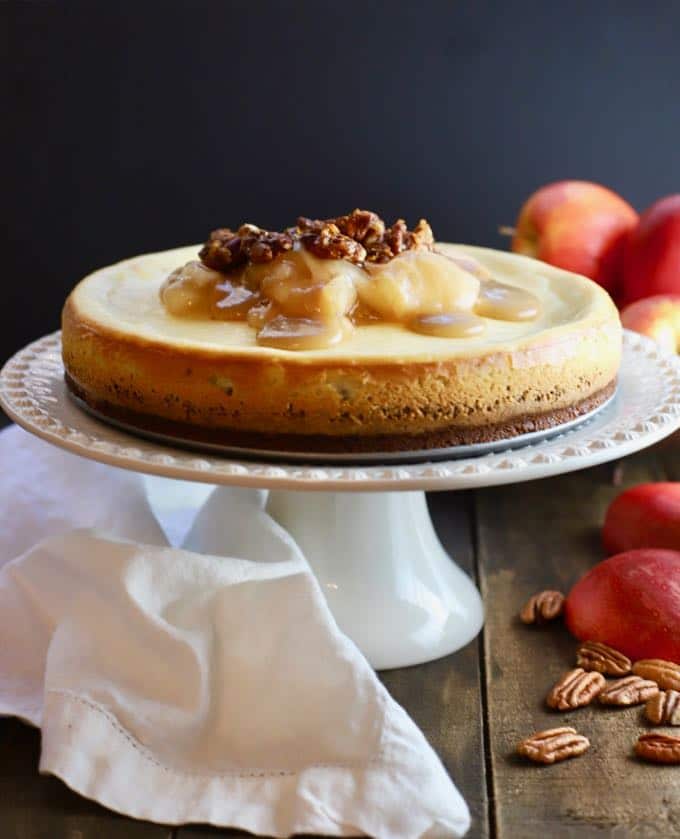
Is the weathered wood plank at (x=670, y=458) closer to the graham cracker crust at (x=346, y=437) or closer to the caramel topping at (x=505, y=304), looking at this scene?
the caramel topping at (x=505, y=304)

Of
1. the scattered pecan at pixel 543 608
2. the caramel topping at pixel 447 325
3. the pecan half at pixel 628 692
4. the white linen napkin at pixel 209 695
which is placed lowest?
the scattered pecan at pixel 543 608

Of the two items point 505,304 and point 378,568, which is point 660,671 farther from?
point 505,304

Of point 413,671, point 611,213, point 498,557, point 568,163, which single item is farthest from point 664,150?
point 413,671

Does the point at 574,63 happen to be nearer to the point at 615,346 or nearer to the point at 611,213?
the point at 611,213

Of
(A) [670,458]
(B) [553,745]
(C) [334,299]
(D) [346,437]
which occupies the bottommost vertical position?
(A) [670,458]

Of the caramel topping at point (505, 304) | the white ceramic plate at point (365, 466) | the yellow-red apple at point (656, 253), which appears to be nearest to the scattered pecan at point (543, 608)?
the white ceramic plate at point (365, 466)

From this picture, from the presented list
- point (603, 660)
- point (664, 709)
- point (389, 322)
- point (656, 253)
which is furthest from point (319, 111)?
point (664, 709)
